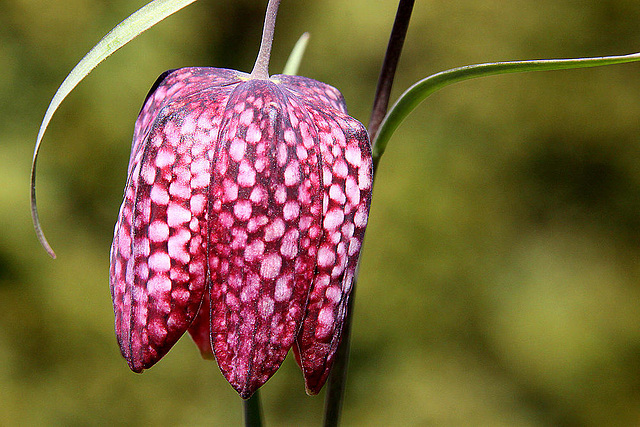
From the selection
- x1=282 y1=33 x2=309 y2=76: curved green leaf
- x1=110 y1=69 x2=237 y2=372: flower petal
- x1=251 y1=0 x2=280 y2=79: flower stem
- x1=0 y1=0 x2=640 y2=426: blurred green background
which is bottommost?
x1=0 y1=0 x2=640 y2=426: blurred green background

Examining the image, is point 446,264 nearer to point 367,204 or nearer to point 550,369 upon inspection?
point 550,369

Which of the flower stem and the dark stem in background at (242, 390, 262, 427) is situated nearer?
the flower stem

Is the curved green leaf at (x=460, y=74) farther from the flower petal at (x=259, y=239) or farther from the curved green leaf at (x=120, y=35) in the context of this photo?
the curved green leaf at (x=120, y=35)

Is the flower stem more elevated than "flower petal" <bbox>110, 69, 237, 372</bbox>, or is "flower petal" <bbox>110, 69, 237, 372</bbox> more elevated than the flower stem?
the flower stem

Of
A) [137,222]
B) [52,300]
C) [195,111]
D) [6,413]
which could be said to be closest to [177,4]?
[195,111]

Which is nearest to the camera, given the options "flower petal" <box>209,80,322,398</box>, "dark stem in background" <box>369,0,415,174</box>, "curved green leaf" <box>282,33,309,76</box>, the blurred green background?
"flower petal" <box>209,80,322,398</box>

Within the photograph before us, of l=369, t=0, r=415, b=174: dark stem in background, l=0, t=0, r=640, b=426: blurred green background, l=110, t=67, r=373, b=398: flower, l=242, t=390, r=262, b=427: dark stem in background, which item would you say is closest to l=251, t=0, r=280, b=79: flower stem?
l=110, t=67, r=373, b=398: flower

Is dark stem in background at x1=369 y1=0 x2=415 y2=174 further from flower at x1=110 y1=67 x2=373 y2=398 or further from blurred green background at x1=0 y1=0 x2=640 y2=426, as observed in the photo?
blurred green background at x1=0 y1=0 x2=640 y2=426
